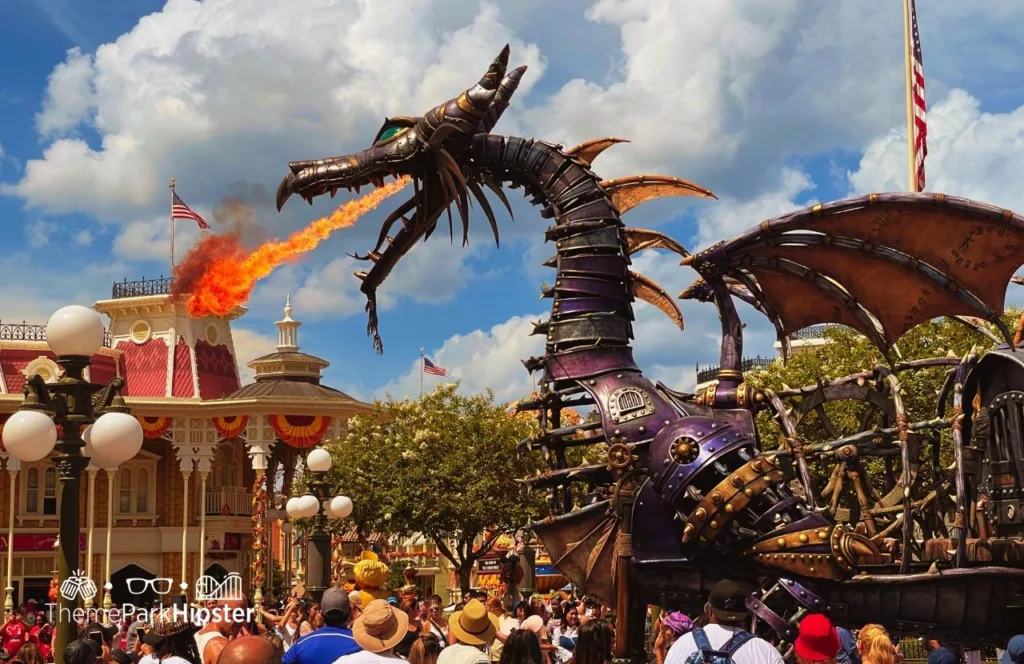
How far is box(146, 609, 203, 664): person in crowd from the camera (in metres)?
6.04

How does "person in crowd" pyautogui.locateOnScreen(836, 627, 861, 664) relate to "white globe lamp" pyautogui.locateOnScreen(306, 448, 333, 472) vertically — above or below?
below

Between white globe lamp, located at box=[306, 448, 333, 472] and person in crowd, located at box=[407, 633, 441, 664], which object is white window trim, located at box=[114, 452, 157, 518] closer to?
white globe lamp, located at box=[306, 448, 333, 472]

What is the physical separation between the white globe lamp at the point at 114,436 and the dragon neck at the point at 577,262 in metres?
3.15

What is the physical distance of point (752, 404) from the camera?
9297 mm

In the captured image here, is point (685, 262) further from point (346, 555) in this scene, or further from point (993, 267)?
point (346, 555)

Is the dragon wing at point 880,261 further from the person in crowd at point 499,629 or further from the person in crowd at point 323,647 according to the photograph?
the person in crowd at point 323,647

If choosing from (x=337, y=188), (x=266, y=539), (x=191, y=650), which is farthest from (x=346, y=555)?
(x=191, y=650)

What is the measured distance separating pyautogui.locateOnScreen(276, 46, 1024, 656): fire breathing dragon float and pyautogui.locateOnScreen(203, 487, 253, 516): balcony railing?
102ft

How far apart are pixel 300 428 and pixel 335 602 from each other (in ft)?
106

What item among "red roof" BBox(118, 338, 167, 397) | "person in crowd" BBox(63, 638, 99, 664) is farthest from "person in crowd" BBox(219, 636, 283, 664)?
"red roof" BBox(118, 338, 167, 397)

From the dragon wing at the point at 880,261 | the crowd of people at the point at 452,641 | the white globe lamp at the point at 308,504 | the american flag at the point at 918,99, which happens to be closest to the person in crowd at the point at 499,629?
the crowd of people at the point at 452,641

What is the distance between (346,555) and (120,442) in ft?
82.9

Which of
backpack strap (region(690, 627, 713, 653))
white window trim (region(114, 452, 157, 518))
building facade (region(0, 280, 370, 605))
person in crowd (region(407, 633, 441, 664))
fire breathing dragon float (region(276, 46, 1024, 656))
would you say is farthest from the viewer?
white window trim (region(114, 452, 157, 518))

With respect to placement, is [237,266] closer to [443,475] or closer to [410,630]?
[410,630]
